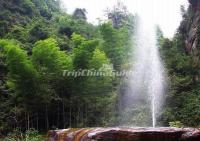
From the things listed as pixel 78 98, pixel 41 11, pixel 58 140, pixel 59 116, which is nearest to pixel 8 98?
pixel 59 116

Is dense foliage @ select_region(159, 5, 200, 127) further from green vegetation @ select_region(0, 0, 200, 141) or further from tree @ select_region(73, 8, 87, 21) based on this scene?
tree @ select_region(73, 8, 87, 21)

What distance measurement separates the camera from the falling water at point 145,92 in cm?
1761

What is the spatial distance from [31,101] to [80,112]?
2666mm

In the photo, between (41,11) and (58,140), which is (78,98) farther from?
(41,11)

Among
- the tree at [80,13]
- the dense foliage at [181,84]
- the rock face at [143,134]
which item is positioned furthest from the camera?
the tree at [80,13]

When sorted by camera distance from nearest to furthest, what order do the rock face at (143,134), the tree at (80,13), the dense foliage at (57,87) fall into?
the rock face at (143,134)
the dense foliage at (57,87)
the tree at (80,13)

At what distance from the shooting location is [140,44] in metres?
24.0

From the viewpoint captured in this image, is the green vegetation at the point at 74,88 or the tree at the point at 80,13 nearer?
the green vegetation at the point at 74,88

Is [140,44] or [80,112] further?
[140,44]

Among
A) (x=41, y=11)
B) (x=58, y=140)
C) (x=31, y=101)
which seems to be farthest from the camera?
(x=41, y=11)

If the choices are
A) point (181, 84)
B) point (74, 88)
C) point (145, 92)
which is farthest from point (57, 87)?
point (181, 84)

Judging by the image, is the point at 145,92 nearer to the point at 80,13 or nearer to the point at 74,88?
the point at 74,88

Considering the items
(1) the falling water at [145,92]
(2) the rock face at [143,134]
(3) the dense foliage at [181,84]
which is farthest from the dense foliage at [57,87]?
(2) the rock face at [143,134]

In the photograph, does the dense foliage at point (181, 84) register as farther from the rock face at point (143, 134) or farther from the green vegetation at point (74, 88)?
the rock face at point (143, 134)
